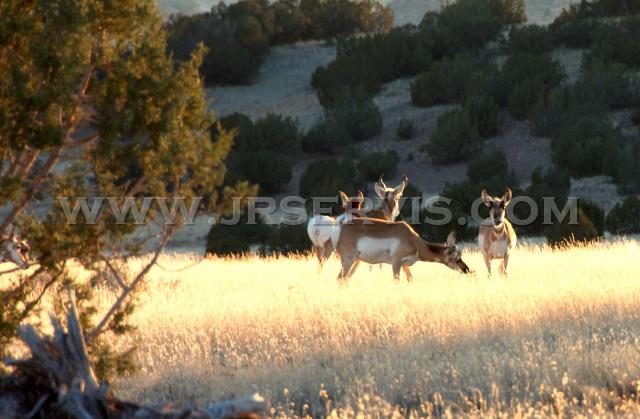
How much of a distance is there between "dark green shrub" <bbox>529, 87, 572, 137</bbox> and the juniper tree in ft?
112

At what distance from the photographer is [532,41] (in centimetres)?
5256

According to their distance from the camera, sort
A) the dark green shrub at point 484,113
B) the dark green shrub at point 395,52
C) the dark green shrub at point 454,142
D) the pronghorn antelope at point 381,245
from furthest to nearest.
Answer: the dark green shrub at point 395,52, the dark green shrub at point 484,113, the dark green shrub at point 454,142, the pronghorn antelope at point 381,245

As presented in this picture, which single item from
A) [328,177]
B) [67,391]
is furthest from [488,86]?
[67,391]

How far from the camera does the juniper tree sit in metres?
7.70

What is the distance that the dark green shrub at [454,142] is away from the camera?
40.1 meters

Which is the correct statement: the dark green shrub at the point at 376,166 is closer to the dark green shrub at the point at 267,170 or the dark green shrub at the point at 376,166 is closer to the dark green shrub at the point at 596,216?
the dark green shrub at the point at 267,170

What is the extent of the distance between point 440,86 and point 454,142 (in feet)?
26.3

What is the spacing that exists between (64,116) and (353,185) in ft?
102

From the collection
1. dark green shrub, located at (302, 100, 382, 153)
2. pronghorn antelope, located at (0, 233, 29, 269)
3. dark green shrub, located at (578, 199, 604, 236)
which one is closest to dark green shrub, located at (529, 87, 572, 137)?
dark green shrub, located at (302, 100, 382, 153)

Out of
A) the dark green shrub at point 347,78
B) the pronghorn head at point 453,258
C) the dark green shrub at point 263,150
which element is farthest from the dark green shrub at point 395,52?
the pronghorn head at point 453,258

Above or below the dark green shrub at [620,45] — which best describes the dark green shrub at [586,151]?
below

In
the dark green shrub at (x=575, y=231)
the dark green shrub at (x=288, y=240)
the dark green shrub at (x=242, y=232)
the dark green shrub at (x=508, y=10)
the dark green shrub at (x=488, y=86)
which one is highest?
the dark green shrub at (x=508, y=10)

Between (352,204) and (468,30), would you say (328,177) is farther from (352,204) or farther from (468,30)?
(468,30)

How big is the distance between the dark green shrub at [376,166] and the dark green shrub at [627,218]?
12297mm
